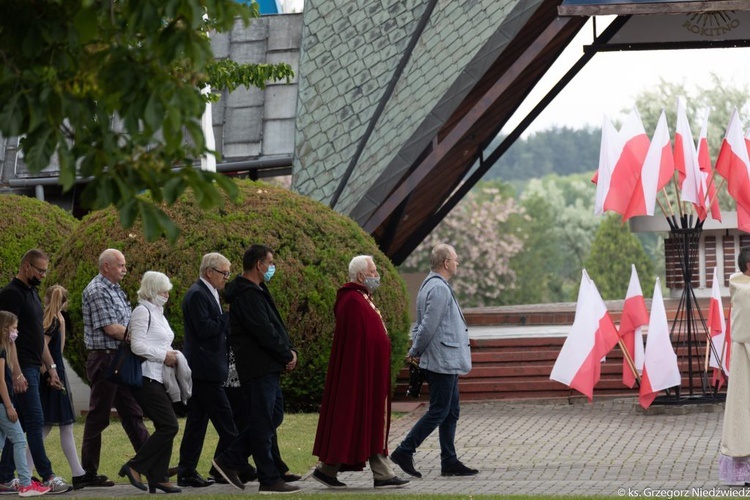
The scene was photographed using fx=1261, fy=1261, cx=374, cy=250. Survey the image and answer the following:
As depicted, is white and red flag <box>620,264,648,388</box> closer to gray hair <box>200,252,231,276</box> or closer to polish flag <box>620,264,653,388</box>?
polish flag <box>620,264,653,388</box>

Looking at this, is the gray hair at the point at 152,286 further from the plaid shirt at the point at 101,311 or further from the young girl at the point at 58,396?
the young girl at the point at 58,396

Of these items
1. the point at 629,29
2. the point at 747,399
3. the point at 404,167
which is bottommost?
the point at 747,399

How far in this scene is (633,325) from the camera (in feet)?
42.6

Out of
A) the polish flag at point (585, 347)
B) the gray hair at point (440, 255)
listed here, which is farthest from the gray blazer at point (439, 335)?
the polish flag at point (585, 347)

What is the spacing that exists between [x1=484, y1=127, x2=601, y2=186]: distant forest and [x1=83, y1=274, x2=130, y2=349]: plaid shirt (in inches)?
5053

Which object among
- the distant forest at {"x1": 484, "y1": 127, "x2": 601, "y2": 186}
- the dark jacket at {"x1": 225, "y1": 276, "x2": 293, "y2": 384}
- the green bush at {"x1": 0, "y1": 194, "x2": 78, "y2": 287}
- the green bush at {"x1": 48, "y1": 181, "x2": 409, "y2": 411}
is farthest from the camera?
the distant forest at {"x1": 484, "y1": 127, "x2": 601, "y2": 186}

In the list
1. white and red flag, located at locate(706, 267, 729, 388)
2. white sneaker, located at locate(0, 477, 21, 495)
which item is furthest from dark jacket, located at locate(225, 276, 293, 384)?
white and red flag, located at locate(706, 267, 729, 388)

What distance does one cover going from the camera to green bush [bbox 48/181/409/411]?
Answer: 12.8 meters

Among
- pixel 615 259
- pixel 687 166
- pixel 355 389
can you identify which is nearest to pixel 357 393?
pixel 355 389

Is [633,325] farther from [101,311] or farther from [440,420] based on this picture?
[101,311]

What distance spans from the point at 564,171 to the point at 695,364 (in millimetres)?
128570

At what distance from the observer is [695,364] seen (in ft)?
46.9

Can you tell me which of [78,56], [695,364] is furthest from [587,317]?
[78,56]

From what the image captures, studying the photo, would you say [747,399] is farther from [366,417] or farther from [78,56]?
[78,56]
